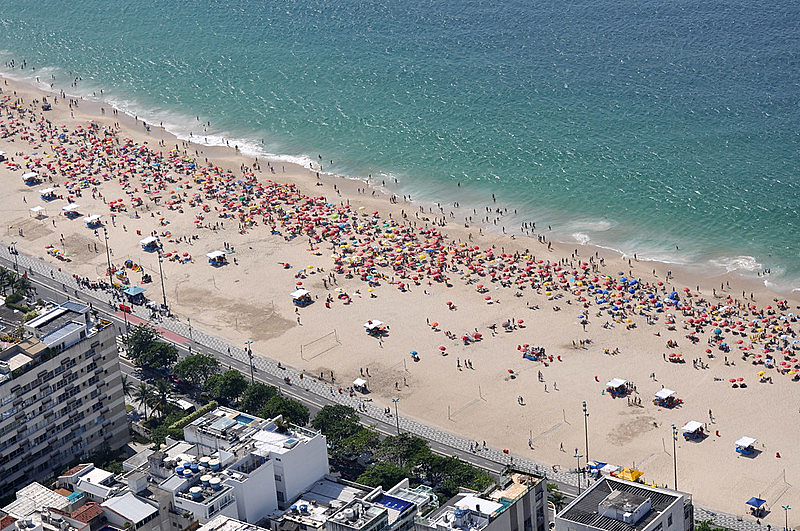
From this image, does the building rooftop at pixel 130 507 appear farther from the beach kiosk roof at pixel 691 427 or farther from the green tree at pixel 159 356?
the beach kiosk roof at pixel 691 427

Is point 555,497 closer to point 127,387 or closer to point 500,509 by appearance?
point 500,509

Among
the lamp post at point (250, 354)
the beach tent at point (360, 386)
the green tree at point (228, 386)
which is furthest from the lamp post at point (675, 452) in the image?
the lamp post at point (250, 354)

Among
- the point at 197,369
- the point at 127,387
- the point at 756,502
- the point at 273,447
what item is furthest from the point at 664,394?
the point at 127,387

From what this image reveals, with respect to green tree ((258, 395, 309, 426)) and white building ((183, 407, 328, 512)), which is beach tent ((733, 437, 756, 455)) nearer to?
green tree ((258, 395, 309, 426))

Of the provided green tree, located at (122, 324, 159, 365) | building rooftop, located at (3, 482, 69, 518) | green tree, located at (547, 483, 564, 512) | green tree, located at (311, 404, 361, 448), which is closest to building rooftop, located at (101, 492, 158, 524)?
building rooftop, located at (3, 482, 69, 518)

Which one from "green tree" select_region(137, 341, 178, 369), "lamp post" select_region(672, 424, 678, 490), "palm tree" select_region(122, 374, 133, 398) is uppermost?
"green tree" select_region(137, 341, 178, 369)
